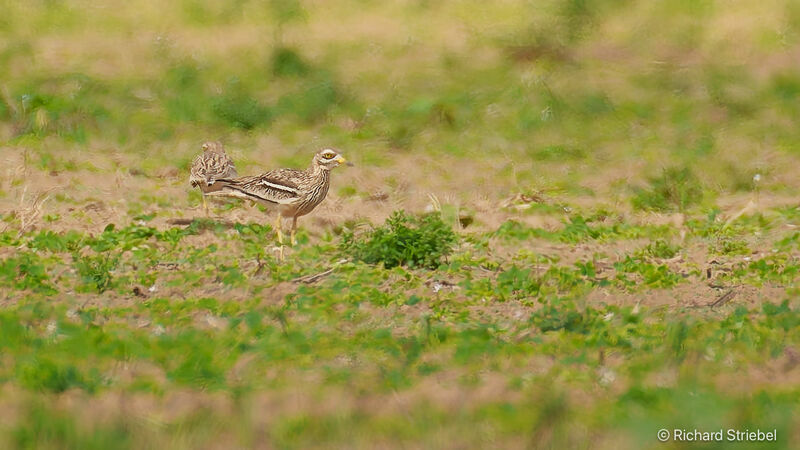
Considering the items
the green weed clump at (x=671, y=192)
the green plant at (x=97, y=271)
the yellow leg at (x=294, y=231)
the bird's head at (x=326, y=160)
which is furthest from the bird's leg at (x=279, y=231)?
the green weed clump at (x=671, y=192)

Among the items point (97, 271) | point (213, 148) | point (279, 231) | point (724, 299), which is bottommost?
point (724, 299)

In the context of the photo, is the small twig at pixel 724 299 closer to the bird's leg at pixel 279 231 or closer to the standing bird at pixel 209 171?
the bird's leg at pixel 279 231

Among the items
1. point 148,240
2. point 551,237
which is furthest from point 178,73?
point 551,237

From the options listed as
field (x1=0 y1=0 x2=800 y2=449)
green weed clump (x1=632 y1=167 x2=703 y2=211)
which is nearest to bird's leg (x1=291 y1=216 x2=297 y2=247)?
field (x1=0 y1=0 x2=800 y2=449)

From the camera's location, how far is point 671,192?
1305 cm

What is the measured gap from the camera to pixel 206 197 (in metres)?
12.8

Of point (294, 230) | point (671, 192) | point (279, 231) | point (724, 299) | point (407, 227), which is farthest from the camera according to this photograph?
point (671, 192)

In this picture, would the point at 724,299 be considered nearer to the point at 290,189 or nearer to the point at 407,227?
the point at 407,227

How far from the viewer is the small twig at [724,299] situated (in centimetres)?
916

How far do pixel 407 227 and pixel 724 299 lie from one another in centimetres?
267

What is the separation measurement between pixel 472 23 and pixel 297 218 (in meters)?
6.86

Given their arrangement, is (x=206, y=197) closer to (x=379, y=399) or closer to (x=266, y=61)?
(x=266, y=61)

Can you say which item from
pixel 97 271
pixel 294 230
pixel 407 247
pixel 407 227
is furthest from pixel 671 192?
Answer: pixel 97 271

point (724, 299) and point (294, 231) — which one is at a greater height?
point (294, 231)
